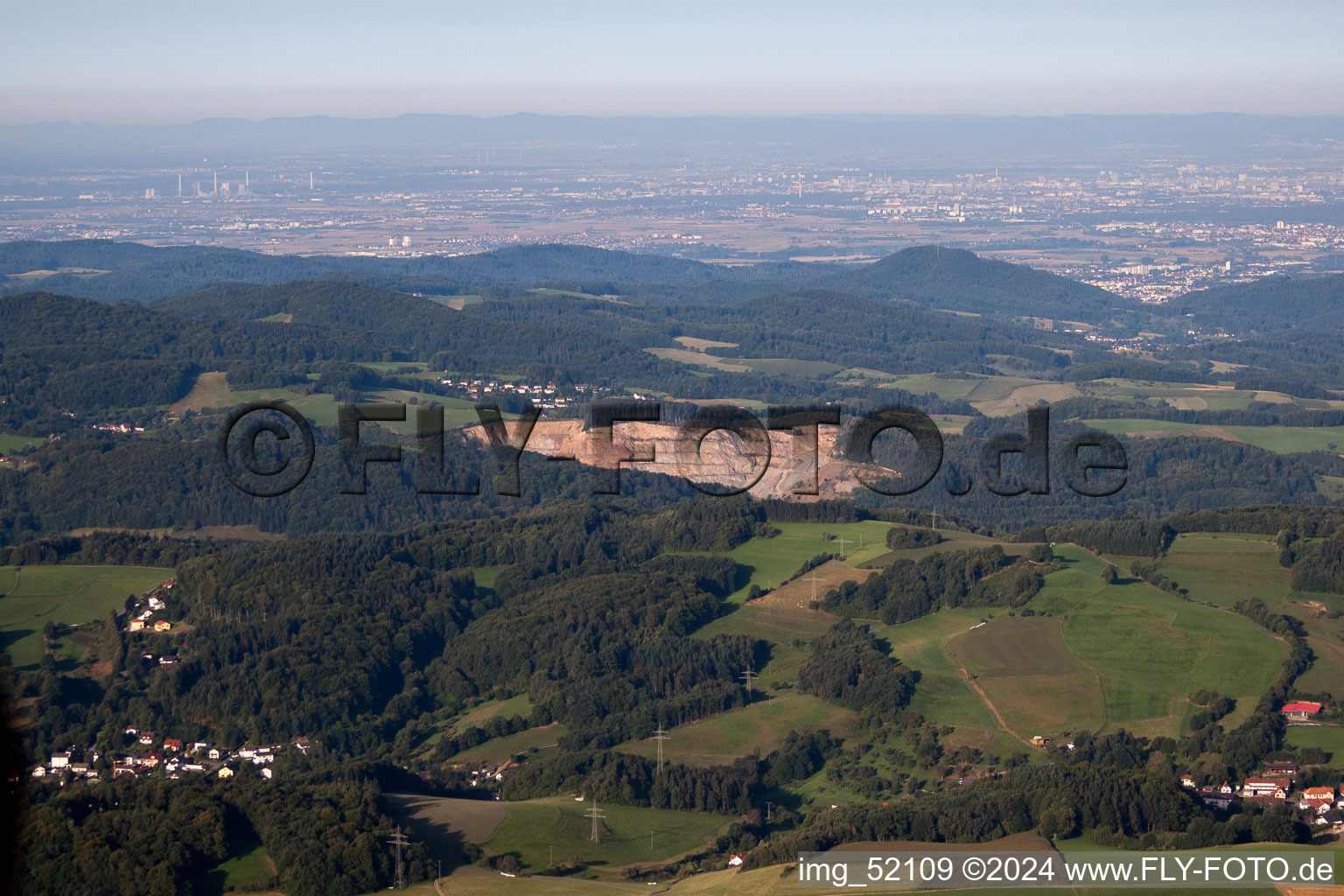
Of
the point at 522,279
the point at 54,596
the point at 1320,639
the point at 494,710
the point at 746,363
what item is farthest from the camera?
the point at 522,279

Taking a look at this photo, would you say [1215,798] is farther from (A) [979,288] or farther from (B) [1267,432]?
(A) [979,288]

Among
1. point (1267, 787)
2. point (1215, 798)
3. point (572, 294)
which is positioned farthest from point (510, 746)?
point (572, 294)

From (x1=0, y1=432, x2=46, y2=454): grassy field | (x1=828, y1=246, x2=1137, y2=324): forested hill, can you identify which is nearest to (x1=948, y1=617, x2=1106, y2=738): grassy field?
(x1=0, y1=432, x2=46, y2=454): grassy field

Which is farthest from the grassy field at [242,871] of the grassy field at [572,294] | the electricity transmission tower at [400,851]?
the grassy field at [572,294]

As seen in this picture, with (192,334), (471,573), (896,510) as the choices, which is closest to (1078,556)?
(896,510)

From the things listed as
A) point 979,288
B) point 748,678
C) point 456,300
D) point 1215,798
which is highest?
point 456,300

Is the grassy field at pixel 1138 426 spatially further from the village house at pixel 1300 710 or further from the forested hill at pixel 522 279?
the forested hill at pixel 522 279

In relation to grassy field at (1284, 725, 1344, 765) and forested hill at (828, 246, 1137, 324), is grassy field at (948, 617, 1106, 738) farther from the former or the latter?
forested hill at (828, 246, 1137, 324)

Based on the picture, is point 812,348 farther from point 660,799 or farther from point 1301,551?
point 660,799
